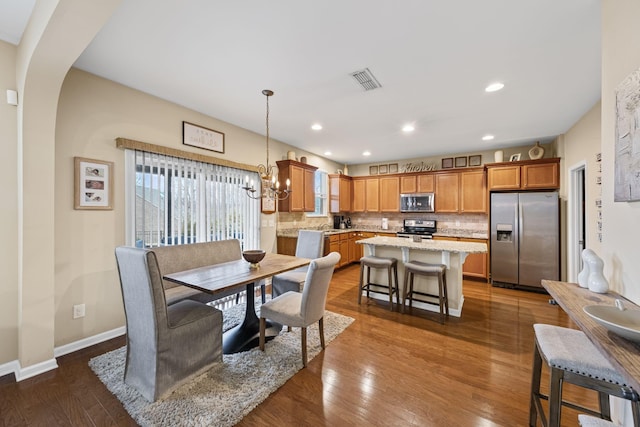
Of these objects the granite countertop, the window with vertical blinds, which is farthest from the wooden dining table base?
the granite countertop

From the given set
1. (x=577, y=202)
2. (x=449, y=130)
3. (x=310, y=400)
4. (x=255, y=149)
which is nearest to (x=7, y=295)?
(x=310, y=400)

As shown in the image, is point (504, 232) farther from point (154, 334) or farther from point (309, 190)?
point (154, 334)

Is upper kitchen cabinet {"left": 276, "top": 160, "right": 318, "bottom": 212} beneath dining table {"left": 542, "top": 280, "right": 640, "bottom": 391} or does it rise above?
above

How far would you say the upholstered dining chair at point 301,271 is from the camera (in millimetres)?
3194

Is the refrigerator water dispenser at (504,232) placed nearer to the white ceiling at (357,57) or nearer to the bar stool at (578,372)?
the white ceiling at (357,57)

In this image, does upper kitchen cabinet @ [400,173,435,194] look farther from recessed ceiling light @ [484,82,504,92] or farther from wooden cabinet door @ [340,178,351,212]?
recessed ceiling light @ [484,82,504,92]

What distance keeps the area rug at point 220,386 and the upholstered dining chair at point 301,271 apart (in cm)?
67

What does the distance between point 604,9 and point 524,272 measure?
4.04 m

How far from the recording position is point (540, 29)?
183cm

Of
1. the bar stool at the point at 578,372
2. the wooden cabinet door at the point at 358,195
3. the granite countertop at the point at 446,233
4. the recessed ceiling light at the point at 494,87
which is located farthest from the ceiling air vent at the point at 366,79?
the wooden cabinet door at the point at 358,195

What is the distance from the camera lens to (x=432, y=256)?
350 cm

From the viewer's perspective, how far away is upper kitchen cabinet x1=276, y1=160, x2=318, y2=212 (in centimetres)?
477

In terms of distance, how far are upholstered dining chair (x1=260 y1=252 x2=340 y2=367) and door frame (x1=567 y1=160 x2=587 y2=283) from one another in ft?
13.4

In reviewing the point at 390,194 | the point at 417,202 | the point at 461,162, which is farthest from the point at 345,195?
the point at 461,162
